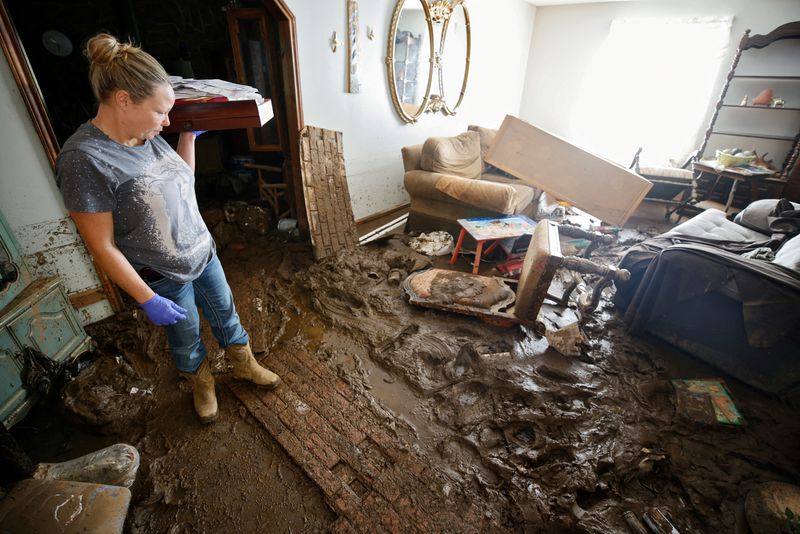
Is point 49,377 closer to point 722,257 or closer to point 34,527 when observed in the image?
point 34,527

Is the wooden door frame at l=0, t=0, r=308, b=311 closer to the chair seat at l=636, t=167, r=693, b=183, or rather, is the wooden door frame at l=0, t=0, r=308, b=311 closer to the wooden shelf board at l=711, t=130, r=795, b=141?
the chair seat at l=636, t=167, r=693, b=183

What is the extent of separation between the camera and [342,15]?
3.23 m

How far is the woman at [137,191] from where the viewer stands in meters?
1.04

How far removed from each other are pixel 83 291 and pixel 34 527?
1690 mm

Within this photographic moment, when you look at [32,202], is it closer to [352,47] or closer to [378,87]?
[352,47]

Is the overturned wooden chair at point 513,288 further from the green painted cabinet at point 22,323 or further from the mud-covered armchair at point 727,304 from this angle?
the green painted cabinet at point 22,323

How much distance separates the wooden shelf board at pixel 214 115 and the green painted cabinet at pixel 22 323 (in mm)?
1244

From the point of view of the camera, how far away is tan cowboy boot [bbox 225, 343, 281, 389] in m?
1.90

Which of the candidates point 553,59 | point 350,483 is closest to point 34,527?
point 350,483

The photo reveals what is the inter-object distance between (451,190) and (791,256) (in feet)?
8.43

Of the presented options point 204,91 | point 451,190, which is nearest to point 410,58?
point 451,190

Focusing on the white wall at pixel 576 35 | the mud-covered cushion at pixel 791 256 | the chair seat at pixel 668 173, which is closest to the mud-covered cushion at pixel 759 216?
the mud-covered cushion at pixel 791 256

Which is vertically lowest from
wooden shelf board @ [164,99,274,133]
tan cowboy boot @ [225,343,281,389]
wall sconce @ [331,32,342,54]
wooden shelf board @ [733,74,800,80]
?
tan cowboy boot @ [225,343,281,389]

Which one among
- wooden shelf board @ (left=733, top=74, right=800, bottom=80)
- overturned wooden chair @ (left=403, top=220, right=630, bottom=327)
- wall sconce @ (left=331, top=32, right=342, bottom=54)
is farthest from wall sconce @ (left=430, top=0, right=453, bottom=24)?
wooden shelf board @ (left=733, top=74, right=800, bottom=80)
